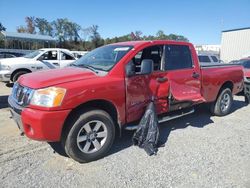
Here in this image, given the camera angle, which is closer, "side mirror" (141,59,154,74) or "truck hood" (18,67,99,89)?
"truck hood" (18,67,99,89)

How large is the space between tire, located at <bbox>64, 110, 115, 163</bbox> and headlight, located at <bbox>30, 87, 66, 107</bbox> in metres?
0.47

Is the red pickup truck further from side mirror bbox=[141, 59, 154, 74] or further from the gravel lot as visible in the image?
the gravel lot

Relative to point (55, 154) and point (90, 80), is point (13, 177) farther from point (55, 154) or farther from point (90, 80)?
point (90, 80)

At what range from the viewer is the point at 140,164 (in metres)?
3.92

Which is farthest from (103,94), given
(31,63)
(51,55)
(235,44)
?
(235,44)

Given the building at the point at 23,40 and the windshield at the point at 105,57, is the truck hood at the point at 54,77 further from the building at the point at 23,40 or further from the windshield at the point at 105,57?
the building at the point at 23,40

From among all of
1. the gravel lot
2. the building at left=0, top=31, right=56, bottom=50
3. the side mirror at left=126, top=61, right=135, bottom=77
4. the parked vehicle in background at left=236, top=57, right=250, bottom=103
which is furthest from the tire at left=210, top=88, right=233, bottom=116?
the building at left=0, top=31, right=56, bottom=50

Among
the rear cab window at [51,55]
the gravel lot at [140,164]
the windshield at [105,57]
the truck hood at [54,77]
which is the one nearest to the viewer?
the gravel lot at [140,164]

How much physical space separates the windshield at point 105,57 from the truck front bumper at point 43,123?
1239 mm

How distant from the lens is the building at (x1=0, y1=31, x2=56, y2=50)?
1487 inches

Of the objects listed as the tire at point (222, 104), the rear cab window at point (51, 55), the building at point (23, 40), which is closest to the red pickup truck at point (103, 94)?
the tire at point (222, 104)

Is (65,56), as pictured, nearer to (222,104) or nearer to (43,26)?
(222,104)

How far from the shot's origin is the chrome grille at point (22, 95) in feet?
12.1

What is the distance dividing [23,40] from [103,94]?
131 feet
